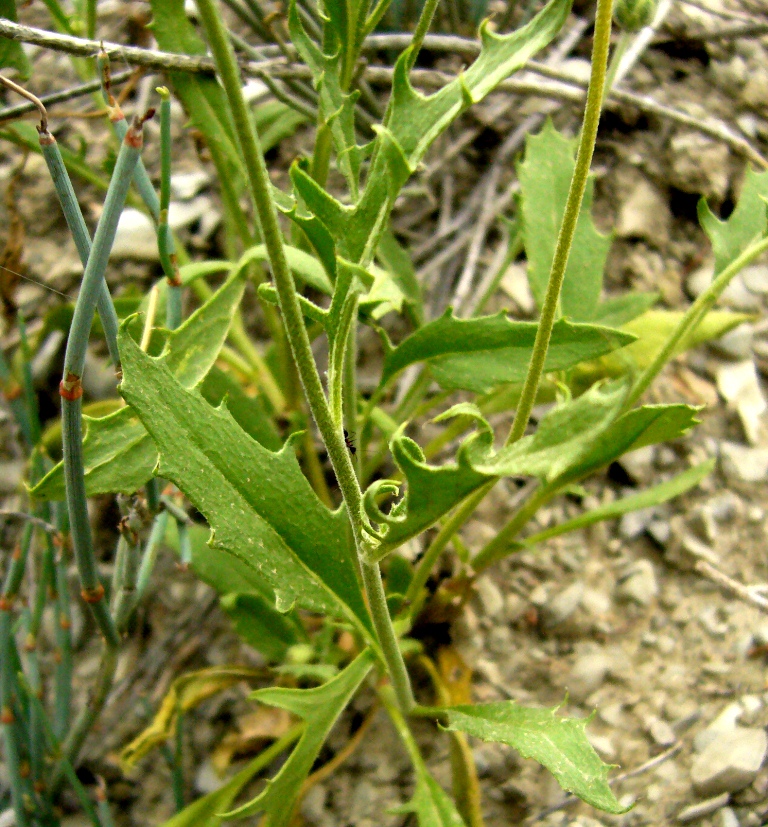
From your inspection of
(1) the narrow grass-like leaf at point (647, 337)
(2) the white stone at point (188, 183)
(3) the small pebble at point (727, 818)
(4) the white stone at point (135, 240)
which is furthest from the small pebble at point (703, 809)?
(2) the white stone at point (188, 183)

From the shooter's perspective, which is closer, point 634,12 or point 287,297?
point 287,297

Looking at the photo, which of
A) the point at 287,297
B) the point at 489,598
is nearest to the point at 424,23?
the point at 287,297

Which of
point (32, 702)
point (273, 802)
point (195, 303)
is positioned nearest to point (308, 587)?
point (273, 802)

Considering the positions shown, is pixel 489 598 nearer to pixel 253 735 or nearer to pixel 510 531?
pixel 510 531

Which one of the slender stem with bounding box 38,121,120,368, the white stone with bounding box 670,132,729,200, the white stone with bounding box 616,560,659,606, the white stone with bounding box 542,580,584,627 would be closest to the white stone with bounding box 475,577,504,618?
the white stone with bounding box 542,580,584,627

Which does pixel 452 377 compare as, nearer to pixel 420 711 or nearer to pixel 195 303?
pixel 420 711

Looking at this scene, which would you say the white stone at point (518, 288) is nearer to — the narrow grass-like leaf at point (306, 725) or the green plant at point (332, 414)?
the green plant at point (332, 414)

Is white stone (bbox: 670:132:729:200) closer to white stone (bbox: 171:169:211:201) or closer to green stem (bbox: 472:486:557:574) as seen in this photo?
green stem (bbox: 472:486:557:574)
